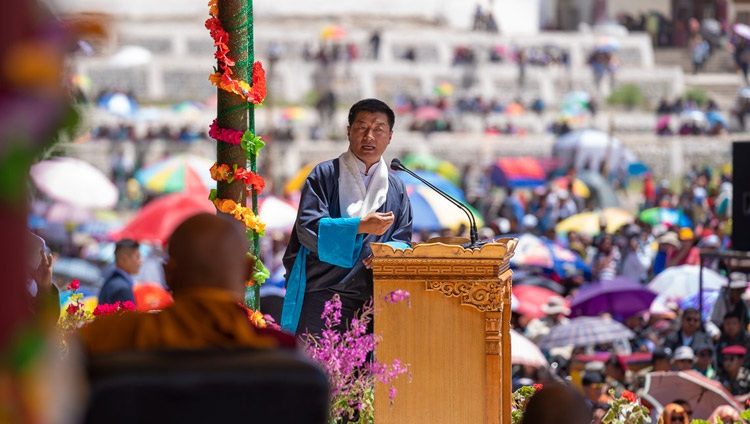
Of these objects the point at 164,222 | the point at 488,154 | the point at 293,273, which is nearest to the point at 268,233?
the point at 164,222

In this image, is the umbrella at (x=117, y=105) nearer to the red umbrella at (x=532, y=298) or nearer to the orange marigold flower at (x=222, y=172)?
the red umbrella at (x=532, y=298)

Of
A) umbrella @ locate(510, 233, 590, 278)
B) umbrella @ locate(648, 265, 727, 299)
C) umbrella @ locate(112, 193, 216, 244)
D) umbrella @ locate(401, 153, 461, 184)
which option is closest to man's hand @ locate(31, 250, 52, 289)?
umbrella @ locate(648, 265, 727, 299)

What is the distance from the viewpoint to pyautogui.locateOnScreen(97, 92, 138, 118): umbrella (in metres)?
35.0

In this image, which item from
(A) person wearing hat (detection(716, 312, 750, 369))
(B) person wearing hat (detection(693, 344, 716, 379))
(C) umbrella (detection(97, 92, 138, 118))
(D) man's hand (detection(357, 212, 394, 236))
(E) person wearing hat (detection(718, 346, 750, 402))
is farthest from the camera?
(C) umbrella (detection(97, 92, 138, 118))

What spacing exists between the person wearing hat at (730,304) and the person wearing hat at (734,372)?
2.38 feet

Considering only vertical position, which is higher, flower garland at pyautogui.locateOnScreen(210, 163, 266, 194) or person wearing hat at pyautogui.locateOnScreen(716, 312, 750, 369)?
flower garland at pyautogui.locateOnScreen(210, 163, 266, 194)

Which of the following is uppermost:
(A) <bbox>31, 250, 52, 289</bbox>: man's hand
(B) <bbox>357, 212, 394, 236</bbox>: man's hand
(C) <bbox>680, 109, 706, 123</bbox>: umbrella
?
(B) <bbox>357, 212, 394, 236</bbox>: man's hand

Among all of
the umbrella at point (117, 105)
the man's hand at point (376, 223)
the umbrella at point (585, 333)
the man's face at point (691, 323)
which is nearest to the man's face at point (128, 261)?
the man's hand at point (376, 223)

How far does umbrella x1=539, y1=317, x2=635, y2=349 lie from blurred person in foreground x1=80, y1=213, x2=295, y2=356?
26.2ft

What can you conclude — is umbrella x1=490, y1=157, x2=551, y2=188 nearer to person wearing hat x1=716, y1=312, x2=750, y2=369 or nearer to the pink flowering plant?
person wearing hat x1=716, y1=312, x2=750, y2=369

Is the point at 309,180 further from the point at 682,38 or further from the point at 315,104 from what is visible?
the point at 682,38

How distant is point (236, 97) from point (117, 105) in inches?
1185

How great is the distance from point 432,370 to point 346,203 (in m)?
0.98

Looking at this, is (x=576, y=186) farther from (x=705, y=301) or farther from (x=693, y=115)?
(x=705, y=301)
